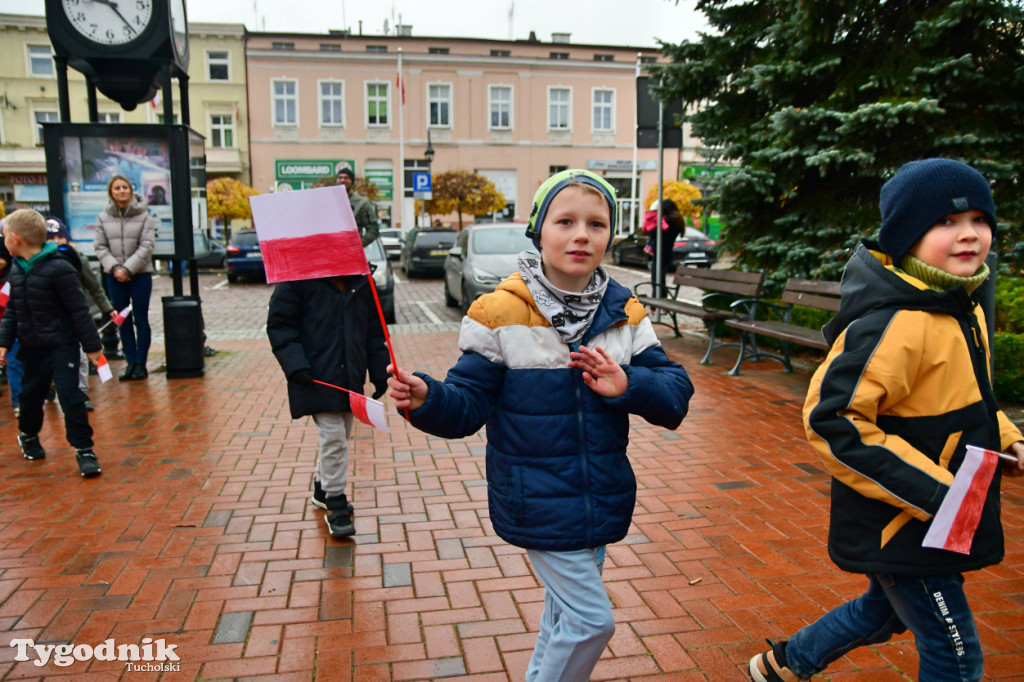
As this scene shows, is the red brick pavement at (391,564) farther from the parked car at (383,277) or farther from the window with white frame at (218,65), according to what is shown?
the window with white frame at (218,65)

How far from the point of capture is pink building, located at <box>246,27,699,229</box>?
41469 mm

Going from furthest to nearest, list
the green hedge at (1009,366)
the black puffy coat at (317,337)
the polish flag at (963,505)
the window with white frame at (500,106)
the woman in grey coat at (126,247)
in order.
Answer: the window with white frame at (500,106) < the woman in grey coat at (126,247) < the green hedge at (1009,366) < the black puffy coat at (317,337) < the polish flag at (963,505)

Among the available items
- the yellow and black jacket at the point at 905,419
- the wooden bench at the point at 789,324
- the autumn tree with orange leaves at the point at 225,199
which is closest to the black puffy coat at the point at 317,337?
the yellow and black jacket at the point at 905,419

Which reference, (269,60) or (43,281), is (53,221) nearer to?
(43,281)

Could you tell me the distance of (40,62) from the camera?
41.9 m

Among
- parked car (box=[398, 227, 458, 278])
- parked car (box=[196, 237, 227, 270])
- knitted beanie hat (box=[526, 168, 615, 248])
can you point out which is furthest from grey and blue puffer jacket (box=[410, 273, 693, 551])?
parked car (box=[196, 237, 227, 270])

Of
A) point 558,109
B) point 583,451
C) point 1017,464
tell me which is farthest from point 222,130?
point 1017,464

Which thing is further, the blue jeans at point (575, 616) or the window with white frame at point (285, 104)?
the window with white frame at point (285, 104)

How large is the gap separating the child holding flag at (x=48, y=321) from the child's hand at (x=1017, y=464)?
15.9 ft

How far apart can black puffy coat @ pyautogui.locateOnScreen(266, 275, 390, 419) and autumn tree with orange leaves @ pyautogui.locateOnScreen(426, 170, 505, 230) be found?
29.7m

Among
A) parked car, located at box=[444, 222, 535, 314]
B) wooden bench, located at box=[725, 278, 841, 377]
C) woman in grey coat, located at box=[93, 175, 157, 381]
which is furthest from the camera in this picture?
parked car, located at box=[444, 222, 535, 314]

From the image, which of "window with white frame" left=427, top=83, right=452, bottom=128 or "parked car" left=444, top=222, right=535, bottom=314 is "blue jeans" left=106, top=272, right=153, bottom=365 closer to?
"parked car" left=444, top=222, right=535, bottom=314

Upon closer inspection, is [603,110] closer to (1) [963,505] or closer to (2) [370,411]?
(2) [370,411]

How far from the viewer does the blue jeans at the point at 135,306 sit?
25.6ft
